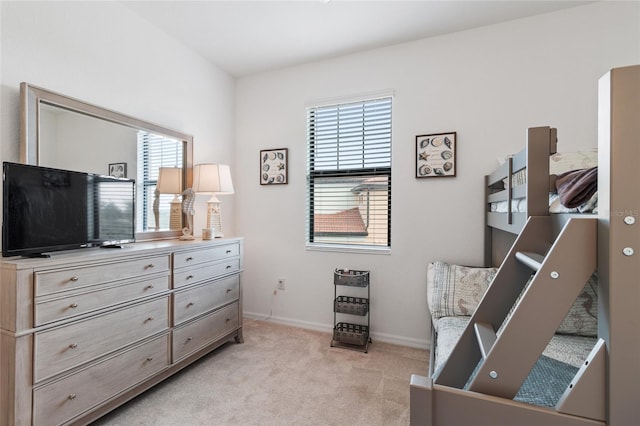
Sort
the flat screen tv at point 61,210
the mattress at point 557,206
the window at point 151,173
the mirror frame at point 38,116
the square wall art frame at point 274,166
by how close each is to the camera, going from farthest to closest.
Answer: the square wall art frame at point 274,166 < the window at point 151,173 < the mirror frame at point 38,116 < the flat screen tv at point 61,210 < the mattress at point 557,206

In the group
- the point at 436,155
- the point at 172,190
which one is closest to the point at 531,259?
the point at 436,155

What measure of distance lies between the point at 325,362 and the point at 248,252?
4.81ft

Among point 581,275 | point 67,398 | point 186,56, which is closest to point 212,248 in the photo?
point 67,398

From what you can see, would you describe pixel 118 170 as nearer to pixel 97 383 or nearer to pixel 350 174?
pixel 97 383

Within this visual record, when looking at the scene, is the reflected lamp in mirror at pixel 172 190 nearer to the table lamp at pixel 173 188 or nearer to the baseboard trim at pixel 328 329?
the table lamp at pixel 173 188

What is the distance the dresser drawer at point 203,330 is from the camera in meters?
2.07

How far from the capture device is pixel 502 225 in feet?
5.41

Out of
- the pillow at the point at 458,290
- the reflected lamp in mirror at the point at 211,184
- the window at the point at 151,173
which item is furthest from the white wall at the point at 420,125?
the window at the point at 151,173

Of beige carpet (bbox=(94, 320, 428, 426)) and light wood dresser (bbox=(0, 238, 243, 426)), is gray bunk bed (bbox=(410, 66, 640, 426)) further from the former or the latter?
light wood dresser (bbox=(0, 238, 243, 426))

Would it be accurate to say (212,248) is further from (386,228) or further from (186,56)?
(186,56)

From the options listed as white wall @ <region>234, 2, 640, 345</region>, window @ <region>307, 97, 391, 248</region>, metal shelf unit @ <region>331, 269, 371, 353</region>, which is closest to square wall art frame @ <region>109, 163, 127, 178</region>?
white wall @ <region>234, 2, 640, 345</region>

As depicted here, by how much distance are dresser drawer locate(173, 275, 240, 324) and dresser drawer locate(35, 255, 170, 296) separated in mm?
278

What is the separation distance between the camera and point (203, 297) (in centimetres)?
228

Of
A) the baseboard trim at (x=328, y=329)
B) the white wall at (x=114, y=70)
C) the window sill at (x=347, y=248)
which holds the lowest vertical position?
the baseboard trim at (x=328, y=329)
